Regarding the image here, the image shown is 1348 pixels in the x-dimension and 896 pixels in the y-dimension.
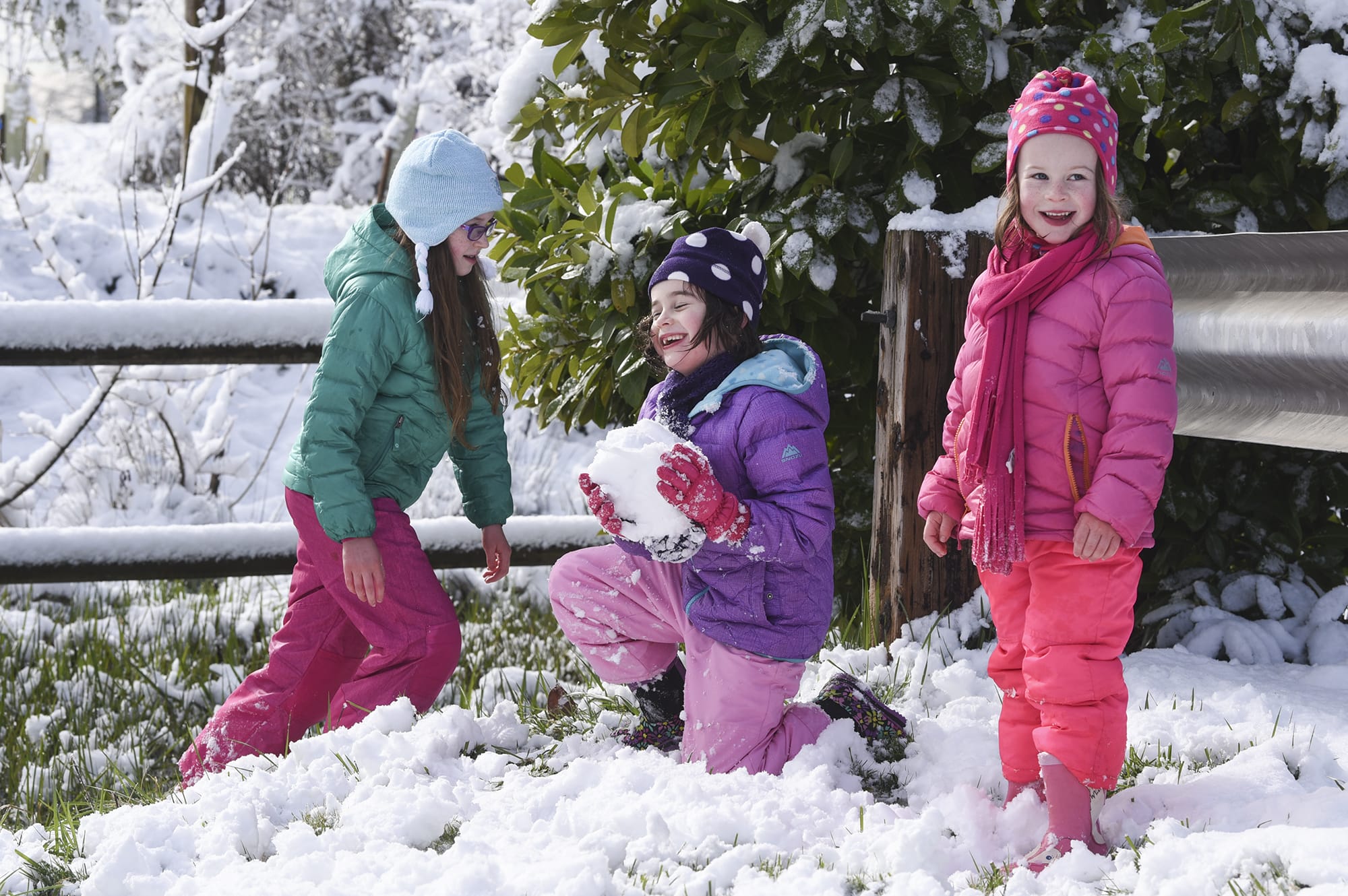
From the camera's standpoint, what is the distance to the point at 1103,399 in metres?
2.22

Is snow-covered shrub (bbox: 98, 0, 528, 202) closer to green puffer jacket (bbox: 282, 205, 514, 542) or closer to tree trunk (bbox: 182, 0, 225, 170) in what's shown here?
tree trunk (bbox: 182, 0, 225, 170)

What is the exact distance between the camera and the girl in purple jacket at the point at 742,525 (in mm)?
2549

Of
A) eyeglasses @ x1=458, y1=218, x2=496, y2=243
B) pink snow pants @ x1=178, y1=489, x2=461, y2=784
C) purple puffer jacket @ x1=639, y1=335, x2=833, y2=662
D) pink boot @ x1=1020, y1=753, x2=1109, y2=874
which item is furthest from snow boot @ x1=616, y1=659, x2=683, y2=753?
eyeglasses @ x1=458, y1=218, x2=496, y2=243

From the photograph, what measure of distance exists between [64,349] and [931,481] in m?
2.82

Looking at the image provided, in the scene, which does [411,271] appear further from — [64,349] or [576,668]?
[576,668]

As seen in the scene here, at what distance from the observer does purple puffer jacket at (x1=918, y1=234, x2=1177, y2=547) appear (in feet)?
6.91

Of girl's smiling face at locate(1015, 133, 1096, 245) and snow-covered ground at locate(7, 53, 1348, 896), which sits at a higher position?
girl's smiling face at locate(1015, 133, 1096, 245)

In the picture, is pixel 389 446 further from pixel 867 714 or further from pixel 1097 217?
pixel 1097 217

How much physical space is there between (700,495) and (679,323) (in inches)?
18.6

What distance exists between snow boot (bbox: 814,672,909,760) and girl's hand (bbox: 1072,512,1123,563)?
0.76m

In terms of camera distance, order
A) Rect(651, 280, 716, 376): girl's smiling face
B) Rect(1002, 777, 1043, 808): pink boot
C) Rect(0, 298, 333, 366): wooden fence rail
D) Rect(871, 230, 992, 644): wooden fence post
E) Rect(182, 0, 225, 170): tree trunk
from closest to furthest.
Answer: Rect(1002, 777, 1043, 808): pink boot
Rect(651, 280, 716, 376): girl's smiling face
Rect(871, 230, 992, 644): wooden fence post
Rect(0, 298, 333, 366): wooden fence rail
Rect(182, 0, 225, 170): tree trunk

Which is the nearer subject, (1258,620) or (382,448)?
(382,448)

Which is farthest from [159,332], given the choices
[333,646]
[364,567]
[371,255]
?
[364,567]

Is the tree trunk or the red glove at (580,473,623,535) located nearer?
the red glove at (580,473,623,535)
